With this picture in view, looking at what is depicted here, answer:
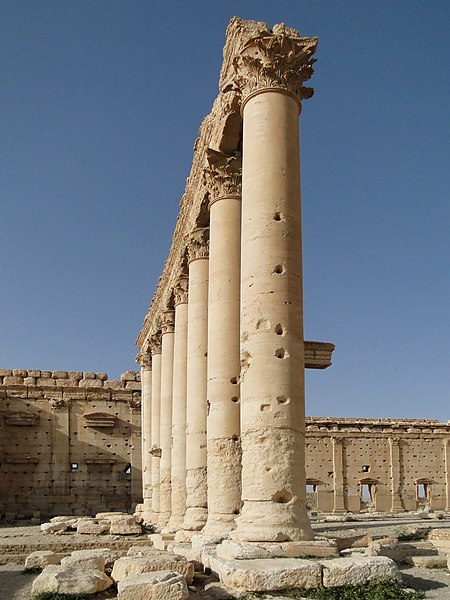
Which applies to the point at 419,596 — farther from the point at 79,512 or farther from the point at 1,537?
the point at 79,512

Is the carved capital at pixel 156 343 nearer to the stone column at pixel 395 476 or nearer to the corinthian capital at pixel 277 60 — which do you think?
the corinthian capital at pixel 277 60

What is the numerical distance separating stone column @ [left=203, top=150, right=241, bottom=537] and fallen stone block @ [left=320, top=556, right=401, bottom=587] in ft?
→ 16.7

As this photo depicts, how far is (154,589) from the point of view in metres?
8.86

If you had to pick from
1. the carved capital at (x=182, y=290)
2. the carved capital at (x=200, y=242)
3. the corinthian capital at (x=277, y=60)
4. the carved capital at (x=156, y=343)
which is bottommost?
the carved capital at (x=156, y=343)

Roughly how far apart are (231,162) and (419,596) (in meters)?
10.6

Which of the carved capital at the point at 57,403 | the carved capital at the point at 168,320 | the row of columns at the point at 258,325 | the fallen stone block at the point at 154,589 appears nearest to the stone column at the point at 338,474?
the carved capital at the point at 57,403

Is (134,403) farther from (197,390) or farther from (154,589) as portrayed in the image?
(154,589)

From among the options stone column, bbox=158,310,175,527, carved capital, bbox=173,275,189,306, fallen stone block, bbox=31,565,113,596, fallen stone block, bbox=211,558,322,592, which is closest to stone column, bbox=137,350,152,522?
stone column, bbox=158,310,175,527

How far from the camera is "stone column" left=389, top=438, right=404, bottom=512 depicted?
140 feet

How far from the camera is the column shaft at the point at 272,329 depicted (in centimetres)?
1116

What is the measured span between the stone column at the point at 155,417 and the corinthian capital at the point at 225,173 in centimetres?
1375

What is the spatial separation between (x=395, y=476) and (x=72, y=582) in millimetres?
35783

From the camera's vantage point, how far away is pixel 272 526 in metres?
10.9

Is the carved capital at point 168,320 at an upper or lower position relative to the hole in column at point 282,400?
upper
